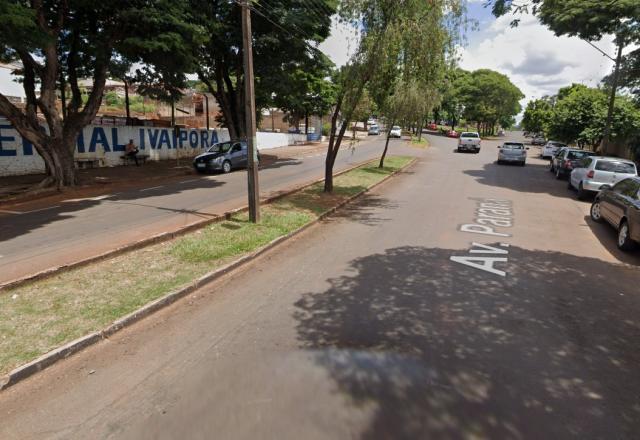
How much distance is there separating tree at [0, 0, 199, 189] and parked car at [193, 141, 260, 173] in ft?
18.5

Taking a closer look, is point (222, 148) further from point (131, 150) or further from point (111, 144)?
point (111, 144)

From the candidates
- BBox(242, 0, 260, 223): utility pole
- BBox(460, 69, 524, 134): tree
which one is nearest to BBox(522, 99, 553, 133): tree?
BBox(460, 69, 524, 134): tree

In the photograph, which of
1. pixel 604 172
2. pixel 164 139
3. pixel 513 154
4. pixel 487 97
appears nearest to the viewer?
pixel 604 172

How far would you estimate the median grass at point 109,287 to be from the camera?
464cm

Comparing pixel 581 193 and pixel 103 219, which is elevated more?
pixel 581 193

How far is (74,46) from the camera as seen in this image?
636 inches

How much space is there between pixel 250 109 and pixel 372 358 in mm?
Answer: 6894

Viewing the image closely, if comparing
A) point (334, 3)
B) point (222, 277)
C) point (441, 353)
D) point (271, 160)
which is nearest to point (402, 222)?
point (222, 277)

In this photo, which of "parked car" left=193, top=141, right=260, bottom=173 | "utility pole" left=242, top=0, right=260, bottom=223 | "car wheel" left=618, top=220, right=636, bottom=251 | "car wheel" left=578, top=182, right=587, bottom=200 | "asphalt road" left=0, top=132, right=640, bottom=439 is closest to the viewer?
"asphalt road" left=0, top=132, right=640, bottom=439

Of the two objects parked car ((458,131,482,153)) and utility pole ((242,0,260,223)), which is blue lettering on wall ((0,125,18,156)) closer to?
utility pole ((242,0,260,223))

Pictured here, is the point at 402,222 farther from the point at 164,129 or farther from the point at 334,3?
the point at 164,129

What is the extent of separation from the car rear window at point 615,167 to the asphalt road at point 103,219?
1122 centimetres

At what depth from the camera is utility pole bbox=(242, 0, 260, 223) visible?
916 cm

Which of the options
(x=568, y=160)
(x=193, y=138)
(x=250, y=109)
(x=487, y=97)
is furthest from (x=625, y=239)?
(x=487, y=97)
